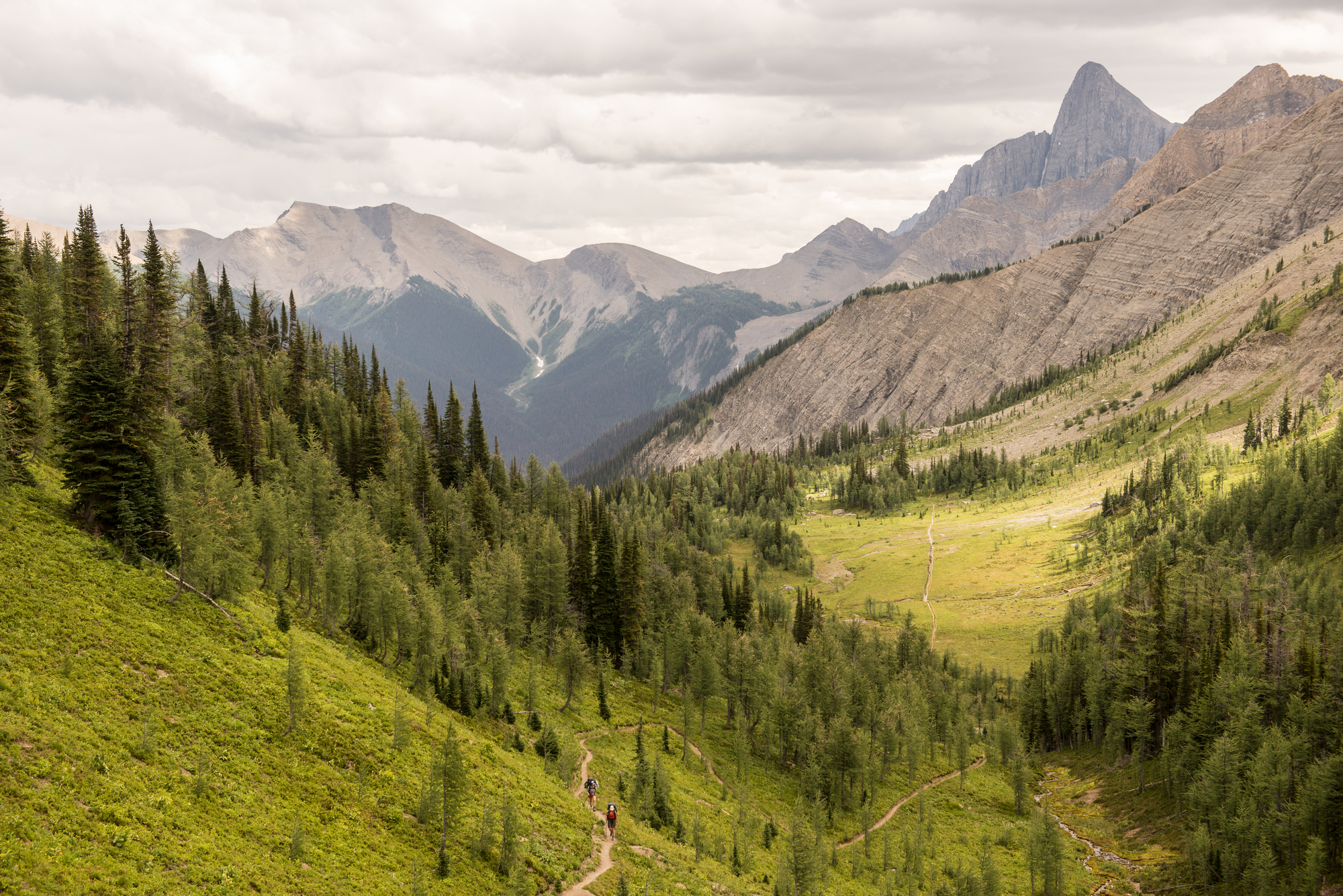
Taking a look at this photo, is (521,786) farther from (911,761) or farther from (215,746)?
(911,761)

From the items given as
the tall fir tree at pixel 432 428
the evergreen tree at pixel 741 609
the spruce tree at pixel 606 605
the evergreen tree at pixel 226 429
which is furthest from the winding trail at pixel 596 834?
the tall fir tree at pixel 432 428

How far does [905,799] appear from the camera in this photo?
92.1 metres

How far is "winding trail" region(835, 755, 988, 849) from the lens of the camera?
257ft

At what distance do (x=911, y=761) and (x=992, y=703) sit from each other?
1427 inches

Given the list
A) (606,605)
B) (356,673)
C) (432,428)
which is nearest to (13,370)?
(356,673)

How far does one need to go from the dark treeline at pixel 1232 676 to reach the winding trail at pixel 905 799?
14.0 metres

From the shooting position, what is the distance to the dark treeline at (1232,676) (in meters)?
63.3

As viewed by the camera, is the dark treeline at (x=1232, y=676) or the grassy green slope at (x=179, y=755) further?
the dark treeline at (x=1232, y=676)

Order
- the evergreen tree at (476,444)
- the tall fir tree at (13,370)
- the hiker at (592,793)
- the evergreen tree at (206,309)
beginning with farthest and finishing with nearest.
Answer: the evergreen tree at (476,444) < the evergreen tree at (206,309) < the hiker at (592,793) < the tall fir tree at (13,370)

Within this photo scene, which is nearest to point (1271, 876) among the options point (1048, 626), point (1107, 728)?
point (1107, 728)

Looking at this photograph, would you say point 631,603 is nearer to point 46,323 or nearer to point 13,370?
point 13,370

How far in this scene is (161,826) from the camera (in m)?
29.7

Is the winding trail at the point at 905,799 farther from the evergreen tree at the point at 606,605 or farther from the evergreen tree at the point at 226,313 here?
the evergreen tree at the point at 226,313

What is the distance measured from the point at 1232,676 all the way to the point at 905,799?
37.2 metres
